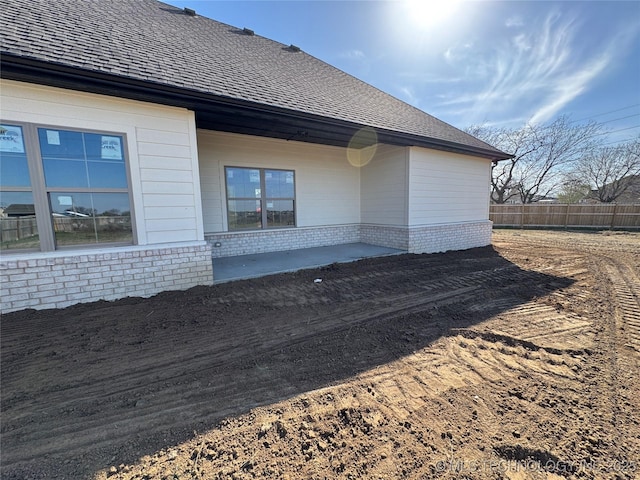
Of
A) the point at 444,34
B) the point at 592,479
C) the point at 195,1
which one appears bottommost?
the point at 592,479

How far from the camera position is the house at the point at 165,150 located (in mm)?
3646

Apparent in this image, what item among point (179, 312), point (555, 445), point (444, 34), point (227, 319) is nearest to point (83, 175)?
point (179, 312)

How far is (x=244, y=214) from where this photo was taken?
25.1 ft

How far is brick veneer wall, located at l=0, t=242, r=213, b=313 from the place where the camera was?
11.9 feet

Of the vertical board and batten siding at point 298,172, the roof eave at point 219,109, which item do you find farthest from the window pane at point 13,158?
the vertical board and batten siding at point 298,172

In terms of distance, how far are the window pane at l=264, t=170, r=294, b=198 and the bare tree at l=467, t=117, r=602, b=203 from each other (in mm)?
21620

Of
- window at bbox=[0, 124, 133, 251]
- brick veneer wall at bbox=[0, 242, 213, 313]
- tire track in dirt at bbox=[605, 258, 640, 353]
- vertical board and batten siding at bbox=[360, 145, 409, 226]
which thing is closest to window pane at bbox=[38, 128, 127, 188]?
window at bbox=[0, 124, 133, 251]

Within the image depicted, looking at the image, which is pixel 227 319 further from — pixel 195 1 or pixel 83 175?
pixel 195 1

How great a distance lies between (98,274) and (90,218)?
0.93m

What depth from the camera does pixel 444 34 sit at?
7730 mm

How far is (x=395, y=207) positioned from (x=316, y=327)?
18.9 feet

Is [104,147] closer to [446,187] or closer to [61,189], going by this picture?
[61,189]

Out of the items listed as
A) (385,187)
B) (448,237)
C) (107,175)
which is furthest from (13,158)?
(448,237)

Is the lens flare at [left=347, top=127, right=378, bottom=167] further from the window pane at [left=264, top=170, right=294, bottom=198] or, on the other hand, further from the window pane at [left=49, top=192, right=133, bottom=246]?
the window pane at [left=49, top=192, right=133, bottom=246]
